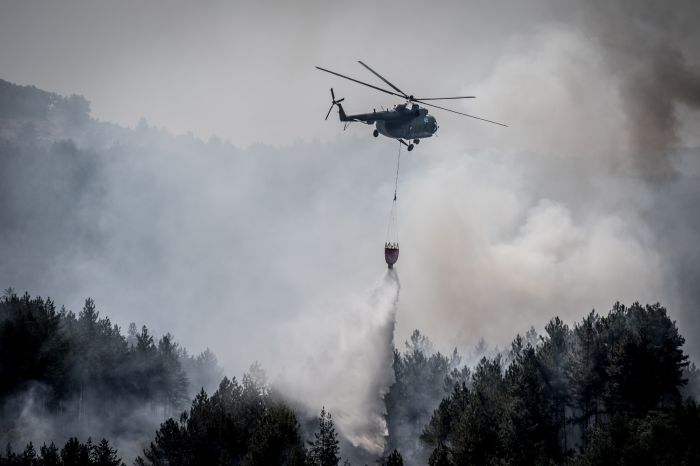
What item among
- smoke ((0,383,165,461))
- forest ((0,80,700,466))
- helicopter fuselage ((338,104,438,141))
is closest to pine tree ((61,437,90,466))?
forest ((0,80,700,466))

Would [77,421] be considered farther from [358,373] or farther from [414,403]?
[414,403]

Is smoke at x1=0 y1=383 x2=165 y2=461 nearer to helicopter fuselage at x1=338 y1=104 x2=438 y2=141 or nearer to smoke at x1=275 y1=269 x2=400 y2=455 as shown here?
smoke at x1=275 y1=269 x2=400 y2=455

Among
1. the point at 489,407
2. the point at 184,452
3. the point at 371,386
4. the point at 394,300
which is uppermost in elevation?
the point at 394,300

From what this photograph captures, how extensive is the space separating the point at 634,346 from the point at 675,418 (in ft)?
57.0

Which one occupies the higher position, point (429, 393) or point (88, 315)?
point (88, 315)

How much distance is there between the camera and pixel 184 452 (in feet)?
239

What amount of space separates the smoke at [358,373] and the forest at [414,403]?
12.0 feet

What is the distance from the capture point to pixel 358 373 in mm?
99250

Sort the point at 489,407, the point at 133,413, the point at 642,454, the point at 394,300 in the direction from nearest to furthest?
the point at 642,454 → the point at 489,407 → the point at 394,300 → the point at 133,413

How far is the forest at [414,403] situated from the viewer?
227 ft

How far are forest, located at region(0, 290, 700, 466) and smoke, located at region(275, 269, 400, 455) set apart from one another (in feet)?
12.0

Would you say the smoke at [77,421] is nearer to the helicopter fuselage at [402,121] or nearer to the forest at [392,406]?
the forest at [392,406]

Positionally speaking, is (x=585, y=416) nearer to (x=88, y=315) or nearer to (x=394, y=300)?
(x=394, y=300)

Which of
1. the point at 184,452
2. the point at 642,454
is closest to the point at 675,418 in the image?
the point at 642,454
